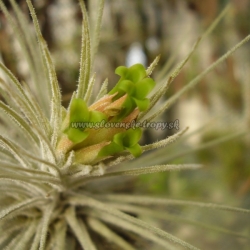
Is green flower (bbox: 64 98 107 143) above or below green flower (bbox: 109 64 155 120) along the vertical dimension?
below

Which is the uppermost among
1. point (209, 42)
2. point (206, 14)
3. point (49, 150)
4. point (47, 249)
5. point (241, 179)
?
point (209, 42)

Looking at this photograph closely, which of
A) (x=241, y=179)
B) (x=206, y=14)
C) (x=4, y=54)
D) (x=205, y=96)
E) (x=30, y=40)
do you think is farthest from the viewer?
(x=241, y=179)

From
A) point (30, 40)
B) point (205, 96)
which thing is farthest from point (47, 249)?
point (205, 96)

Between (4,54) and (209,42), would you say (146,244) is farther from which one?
(209,42)

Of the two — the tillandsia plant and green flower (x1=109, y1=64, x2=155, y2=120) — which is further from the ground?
green flower (x1=109, y1=64, x2=155, y2=120)

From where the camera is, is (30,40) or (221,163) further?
(221,163)

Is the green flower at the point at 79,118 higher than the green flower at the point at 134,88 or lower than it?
lower

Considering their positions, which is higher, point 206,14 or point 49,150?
point 206,14

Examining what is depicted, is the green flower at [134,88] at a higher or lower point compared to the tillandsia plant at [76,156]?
higher
